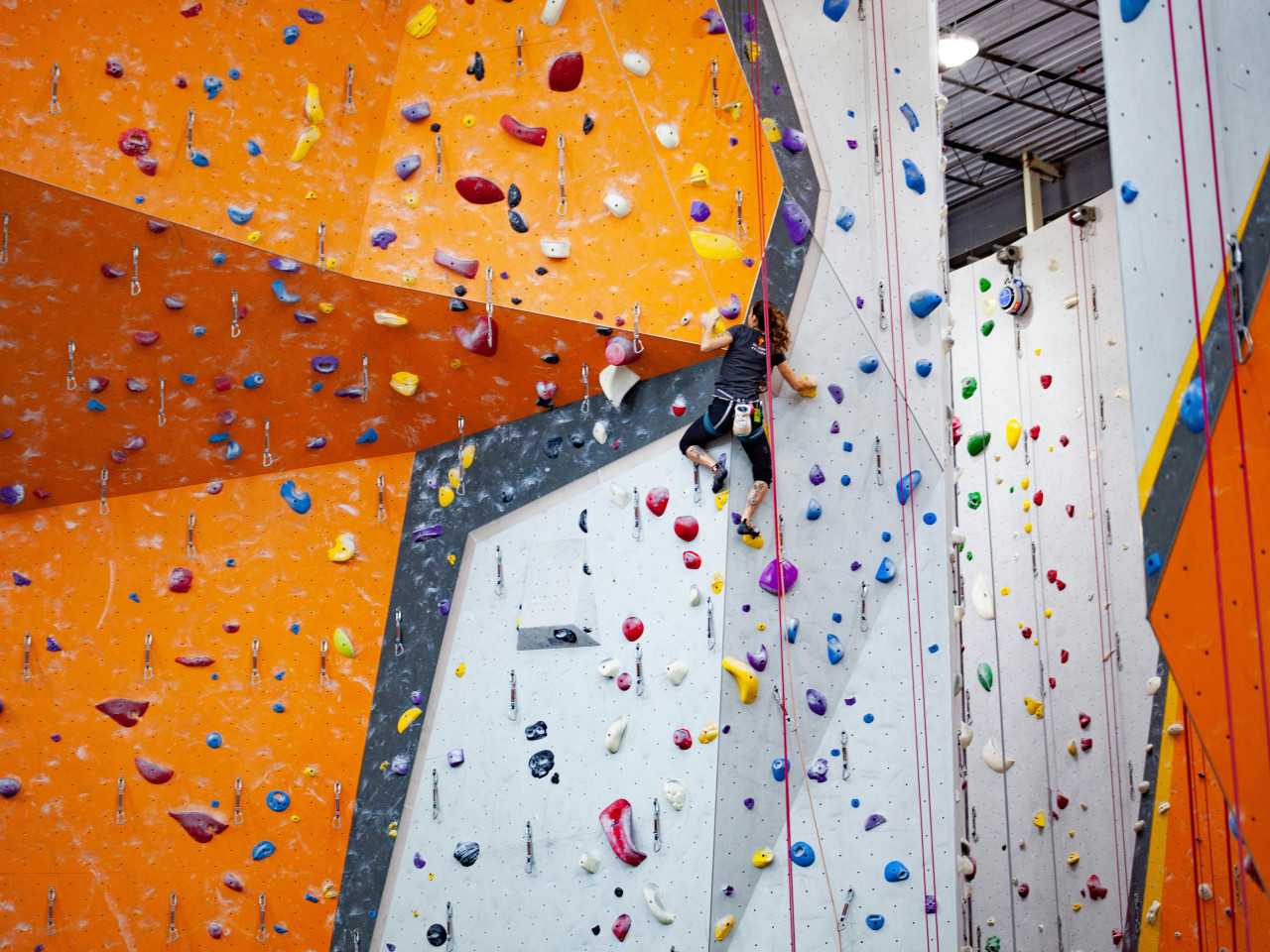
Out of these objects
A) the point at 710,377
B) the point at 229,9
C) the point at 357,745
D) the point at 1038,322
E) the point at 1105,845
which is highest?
the point at 229,9

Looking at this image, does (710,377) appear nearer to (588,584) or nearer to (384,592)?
(588,584)

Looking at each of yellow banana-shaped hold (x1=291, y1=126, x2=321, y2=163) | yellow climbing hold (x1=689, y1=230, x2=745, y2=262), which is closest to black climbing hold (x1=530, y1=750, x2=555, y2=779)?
yellow climbing hold (x1=689, y1=230, x2=745, y2=262)

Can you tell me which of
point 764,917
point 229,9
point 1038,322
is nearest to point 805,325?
point 764,917

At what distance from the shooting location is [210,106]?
19.2ft

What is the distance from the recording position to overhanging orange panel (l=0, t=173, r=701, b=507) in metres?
5.87

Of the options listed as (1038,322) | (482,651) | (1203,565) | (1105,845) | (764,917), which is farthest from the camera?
(1038,322)

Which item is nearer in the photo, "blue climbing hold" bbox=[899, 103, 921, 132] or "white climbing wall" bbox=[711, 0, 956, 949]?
"white climbing wall" bbox=[711, 0, 956, 949]

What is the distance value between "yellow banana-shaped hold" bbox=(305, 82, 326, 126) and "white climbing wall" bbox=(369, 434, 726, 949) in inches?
77.5

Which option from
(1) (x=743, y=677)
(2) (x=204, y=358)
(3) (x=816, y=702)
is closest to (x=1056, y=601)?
(3) (x=816, y=702)

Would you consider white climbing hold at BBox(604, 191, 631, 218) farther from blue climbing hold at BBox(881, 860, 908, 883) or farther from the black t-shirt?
blue climbing hold at BBox(881, 860, 908, 883)

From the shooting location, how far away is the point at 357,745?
21.0ft

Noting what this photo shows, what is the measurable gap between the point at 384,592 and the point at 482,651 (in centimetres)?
65

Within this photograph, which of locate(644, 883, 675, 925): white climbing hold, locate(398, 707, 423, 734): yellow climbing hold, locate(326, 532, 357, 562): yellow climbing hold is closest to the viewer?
locate(644, 883, 675, 925): white climbing hold

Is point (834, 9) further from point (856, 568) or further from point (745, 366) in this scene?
point (856, 568)
